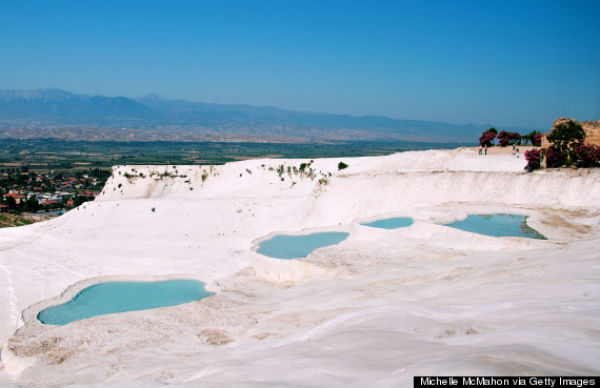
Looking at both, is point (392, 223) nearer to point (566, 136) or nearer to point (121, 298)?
point (566, 136)

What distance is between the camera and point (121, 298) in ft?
46.6

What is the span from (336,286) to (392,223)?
7.62 m

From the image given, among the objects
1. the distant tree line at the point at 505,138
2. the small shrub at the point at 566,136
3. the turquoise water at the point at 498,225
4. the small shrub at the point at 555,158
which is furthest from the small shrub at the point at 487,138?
the turquoise water at the point at 498,225

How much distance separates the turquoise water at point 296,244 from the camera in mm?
16234

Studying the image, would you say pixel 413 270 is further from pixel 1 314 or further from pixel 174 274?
pixel 1 314

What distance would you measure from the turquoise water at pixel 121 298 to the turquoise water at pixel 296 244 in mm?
2755

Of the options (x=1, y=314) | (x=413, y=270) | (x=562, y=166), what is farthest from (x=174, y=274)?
(x=562, y=166)

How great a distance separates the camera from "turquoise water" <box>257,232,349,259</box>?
53.3ft

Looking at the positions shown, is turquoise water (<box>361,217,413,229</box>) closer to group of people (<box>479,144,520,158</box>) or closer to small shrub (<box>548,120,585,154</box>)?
small shrub (<box>548,120,585,154</box>)

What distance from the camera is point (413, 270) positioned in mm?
12000

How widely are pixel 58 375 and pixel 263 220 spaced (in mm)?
16397

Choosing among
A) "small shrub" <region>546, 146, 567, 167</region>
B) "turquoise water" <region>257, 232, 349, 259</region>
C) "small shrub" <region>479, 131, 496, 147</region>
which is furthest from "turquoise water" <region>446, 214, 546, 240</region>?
"small shrub" <region>479, 131, 496, 147</region>

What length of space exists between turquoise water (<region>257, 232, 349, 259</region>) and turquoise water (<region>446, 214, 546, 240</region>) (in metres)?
4.57

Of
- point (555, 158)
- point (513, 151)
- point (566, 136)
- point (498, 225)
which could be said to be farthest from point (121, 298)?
point (513, 151)
